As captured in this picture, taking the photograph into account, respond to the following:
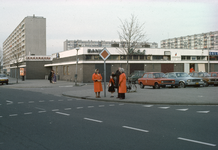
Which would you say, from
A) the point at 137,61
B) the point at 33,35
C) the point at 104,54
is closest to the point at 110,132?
the point at 104,54

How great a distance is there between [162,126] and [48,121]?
148 inches

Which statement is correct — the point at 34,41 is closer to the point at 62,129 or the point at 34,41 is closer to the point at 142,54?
the point at 142,54

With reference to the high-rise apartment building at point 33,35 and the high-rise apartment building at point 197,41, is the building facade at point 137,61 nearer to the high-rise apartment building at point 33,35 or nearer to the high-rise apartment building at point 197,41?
the high-rise apartment building at point 33,35

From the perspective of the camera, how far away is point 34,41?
261 ft

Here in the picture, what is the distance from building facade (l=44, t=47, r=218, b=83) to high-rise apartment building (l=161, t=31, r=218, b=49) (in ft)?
260

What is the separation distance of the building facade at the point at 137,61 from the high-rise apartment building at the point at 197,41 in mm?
79321

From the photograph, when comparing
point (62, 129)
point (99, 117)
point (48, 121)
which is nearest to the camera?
point (62, 129)

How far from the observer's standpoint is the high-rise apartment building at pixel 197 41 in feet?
427

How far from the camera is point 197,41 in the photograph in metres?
137

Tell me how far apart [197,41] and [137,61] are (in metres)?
108

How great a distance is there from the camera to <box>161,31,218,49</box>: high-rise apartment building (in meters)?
130

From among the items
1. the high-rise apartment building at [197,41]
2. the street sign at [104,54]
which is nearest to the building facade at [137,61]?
the street sign at [104,54]

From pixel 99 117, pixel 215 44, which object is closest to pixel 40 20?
pixel 99 117

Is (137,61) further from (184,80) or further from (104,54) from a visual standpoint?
(104,54)
